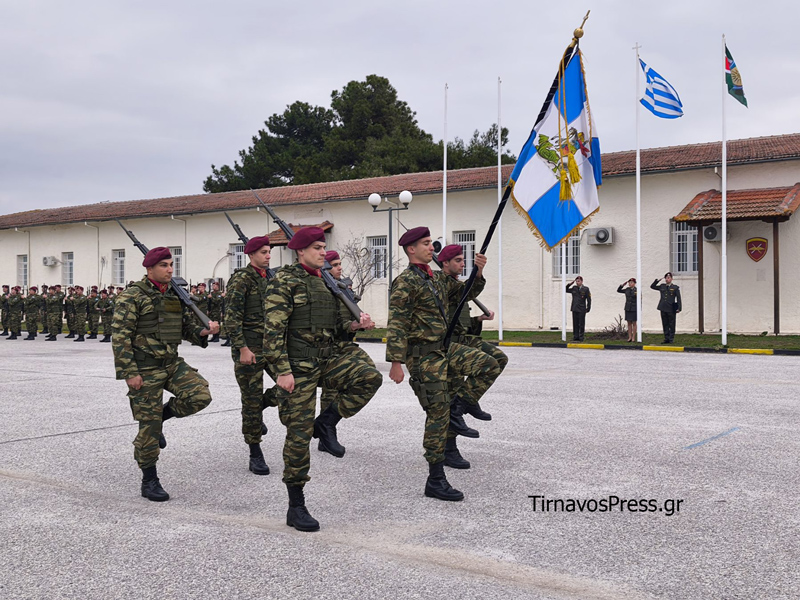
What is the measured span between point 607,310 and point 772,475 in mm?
19893

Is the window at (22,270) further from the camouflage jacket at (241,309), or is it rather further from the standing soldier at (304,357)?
the standing soldier at (304,357)

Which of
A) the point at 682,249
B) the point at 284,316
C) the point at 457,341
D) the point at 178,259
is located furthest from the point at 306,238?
the point at 178,259

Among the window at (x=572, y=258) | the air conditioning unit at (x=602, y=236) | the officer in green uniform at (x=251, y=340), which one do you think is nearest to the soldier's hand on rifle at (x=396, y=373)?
the officer in green uniform at (x=251, y=340)

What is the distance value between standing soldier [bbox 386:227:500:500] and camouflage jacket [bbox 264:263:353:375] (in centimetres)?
59

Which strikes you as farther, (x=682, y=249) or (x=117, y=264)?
(x=117, y=264)

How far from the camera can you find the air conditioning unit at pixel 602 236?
24938mm

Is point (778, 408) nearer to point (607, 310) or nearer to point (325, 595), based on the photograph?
point (325, 595)

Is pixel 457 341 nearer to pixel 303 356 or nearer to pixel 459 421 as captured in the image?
pixel 459 421

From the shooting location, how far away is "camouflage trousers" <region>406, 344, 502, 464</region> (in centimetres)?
544

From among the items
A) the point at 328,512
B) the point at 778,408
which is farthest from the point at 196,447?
the point at 778,408

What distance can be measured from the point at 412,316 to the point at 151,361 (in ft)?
6.58

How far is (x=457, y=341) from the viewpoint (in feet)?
23.4

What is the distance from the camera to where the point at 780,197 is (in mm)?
21250

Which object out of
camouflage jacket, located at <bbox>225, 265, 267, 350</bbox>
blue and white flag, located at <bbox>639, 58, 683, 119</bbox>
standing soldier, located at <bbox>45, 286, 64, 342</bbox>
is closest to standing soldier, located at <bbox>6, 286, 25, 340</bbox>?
standing soldier, located at <bbox>45, 286, 64, 342</bbox>
